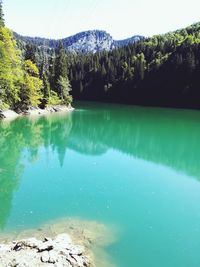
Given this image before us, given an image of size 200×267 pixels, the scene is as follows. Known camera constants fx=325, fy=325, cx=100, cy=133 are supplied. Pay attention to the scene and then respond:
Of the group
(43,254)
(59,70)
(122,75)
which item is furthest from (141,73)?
(43,254)

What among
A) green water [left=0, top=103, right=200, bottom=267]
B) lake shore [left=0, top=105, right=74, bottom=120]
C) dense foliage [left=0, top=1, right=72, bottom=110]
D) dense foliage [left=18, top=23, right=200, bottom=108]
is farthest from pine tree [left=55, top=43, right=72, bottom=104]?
green water [left=0, top=103, right=200, bottom=267]

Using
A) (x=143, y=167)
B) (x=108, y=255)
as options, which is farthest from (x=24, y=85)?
(x=108, y=255)

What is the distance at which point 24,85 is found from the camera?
66.5 metres

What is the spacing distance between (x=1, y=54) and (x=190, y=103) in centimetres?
7427

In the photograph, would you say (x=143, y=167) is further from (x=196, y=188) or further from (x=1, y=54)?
(x=1, y=54)

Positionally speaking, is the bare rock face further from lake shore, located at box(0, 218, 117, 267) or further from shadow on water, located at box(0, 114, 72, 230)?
shadow on water, located at box(0, 114, 72, 230)

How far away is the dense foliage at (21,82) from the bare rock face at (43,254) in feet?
137

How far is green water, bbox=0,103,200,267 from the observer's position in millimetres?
16203

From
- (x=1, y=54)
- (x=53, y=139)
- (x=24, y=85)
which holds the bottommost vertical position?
(x=53, y=139)

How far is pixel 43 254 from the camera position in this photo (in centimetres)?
1298

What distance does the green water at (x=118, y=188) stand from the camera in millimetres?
16203

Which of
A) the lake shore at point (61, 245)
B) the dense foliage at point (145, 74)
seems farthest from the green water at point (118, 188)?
the dense foliage at point (145, 74)

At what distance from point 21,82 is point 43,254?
54882 mm

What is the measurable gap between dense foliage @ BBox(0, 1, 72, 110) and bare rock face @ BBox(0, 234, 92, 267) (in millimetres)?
41678
